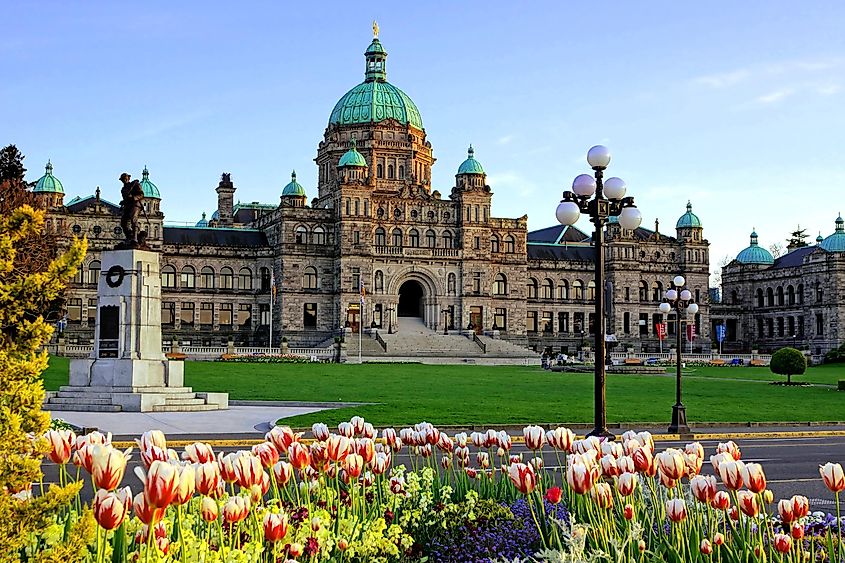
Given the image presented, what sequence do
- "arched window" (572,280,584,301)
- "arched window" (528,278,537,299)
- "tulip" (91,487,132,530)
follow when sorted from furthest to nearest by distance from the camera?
1. "arched window" (572,280,584,301)
2. "arched window" (528,278,537,299)
3. "tulip" (91,487,132,530)

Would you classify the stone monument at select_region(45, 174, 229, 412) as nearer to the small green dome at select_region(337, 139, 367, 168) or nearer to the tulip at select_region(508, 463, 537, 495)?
the tulip at select_region(508, 463, 537, 495)

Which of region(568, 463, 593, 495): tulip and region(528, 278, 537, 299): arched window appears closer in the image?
region(568, 463, 593, 495): tulip

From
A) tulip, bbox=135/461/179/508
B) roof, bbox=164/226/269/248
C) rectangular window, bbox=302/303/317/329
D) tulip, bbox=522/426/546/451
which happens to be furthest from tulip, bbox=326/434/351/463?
roof, bbox=164/226/269/248

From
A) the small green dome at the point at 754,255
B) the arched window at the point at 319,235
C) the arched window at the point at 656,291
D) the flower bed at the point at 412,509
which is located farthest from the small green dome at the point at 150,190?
the flower bed at the point at 412,509

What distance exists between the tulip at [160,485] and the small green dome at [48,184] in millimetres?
91252

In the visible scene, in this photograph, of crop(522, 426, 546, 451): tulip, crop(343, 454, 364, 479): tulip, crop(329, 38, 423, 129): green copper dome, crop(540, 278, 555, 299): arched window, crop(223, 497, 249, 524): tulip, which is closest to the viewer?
crop(223, 497, 249, 524): tulip

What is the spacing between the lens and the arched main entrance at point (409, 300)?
101 meters

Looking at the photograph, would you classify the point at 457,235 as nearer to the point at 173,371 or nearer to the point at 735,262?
the point at 735,262

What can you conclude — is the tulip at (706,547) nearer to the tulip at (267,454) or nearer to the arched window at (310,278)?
the tulip at (267,454)

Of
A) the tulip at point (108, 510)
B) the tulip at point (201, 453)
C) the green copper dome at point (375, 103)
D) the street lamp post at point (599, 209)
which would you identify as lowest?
the tulip at point (108, 510)

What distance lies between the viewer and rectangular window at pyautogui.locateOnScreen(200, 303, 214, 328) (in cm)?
9488

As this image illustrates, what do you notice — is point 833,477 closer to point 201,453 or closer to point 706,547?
point 706,547

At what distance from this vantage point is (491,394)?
4234cm

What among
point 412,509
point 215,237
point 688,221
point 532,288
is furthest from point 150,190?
point 412,509
